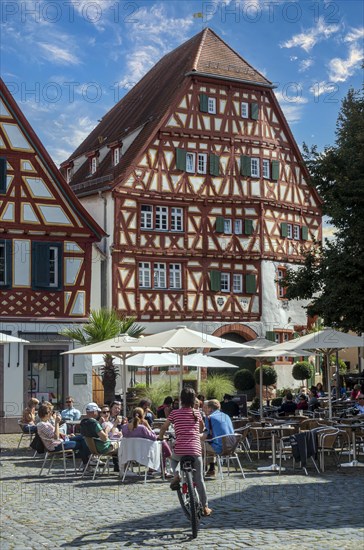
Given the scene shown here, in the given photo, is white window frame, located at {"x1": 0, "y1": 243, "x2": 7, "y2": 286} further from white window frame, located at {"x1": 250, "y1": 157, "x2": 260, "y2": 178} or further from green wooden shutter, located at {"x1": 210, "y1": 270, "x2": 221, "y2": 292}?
white window frame, located at {"x1": 250, "y1": 157, "x2": 260, "y2": 178}

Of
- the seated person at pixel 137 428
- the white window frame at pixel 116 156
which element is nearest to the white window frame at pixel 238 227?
the white window frame at pixel 116 156

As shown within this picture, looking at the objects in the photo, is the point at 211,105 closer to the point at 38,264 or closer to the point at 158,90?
the point at 158,90

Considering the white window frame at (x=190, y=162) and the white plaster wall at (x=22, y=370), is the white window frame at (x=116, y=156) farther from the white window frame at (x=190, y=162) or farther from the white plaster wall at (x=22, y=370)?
the white plaster wall at (x=22, y=370)

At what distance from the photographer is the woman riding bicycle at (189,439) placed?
10.6 m

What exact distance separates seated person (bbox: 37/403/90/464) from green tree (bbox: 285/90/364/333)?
10.1 metres

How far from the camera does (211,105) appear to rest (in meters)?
41.6

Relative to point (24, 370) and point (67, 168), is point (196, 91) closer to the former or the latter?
point (67, 168)

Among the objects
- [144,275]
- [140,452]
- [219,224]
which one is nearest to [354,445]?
[140,452]

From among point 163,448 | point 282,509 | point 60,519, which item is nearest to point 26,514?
point 60,519

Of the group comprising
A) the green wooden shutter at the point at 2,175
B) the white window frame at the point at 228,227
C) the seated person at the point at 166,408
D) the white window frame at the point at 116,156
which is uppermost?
the white window frame at the point at 116,156

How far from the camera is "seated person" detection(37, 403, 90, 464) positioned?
654 inches

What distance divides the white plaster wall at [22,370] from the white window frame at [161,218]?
10.9 m

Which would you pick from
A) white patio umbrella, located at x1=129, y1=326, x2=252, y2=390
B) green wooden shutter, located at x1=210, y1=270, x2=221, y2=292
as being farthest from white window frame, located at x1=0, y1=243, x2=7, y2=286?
green wooden shutter, located at x1=210, y1=270, x2=221, y2=292

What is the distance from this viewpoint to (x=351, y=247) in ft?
82.5
